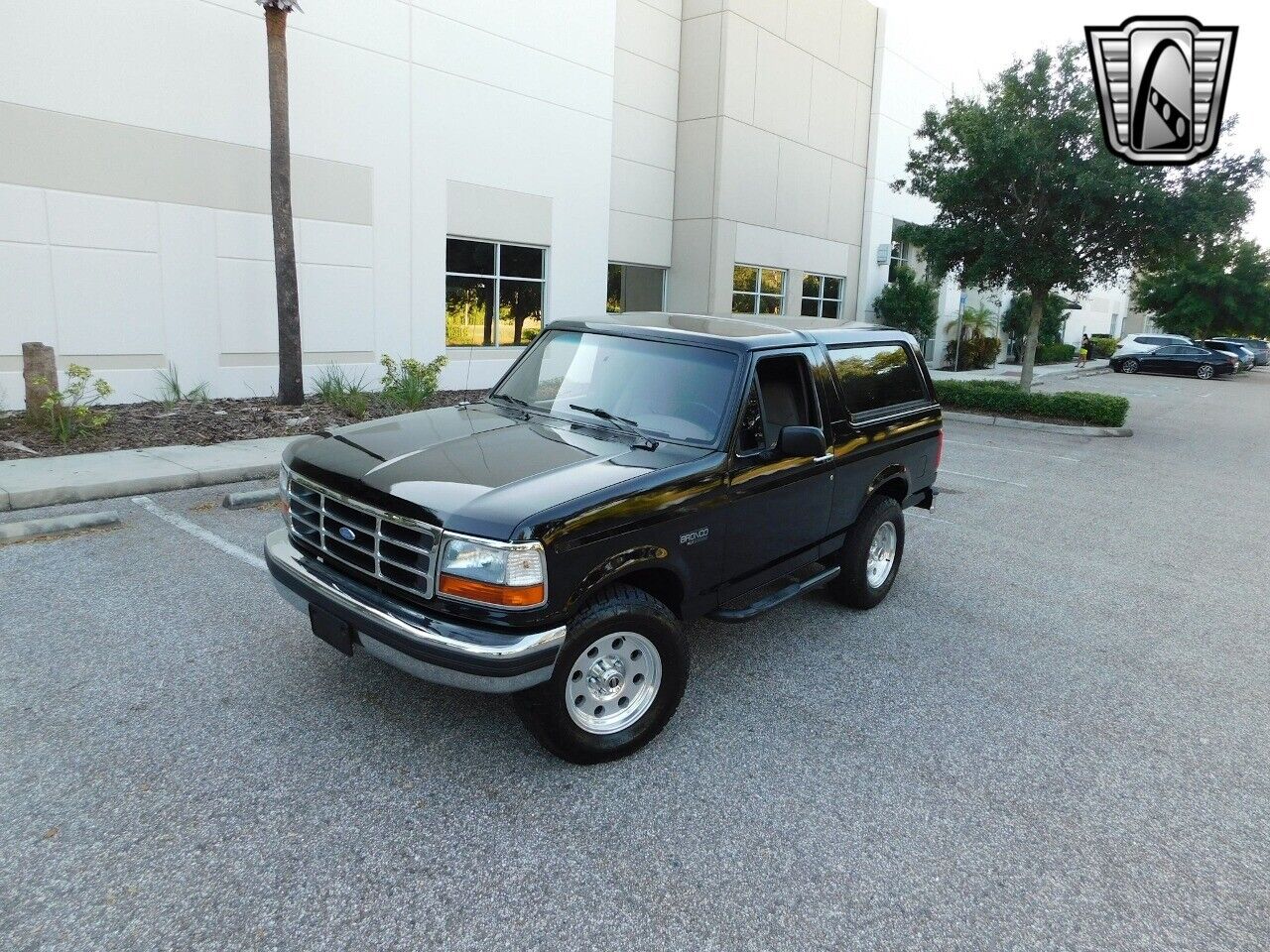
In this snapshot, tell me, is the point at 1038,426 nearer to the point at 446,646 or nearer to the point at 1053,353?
the point at 446,646

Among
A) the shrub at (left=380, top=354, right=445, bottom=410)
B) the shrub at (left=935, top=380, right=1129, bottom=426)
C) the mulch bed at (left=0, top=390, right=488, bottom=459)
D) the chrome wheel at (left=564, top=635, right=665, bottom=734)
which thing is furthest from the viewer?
the shrub at (left=935, top=380, right=1129, bottom=426)

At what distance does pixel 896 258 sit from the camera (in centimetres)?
2862

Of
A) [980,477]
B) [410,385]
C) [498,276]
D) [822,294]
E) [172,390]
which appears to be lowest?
[980,477]

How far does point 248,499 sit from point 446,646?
5.30m

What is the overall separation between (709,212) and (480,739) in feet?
61.4

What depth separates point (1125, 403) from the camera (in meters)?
16.2

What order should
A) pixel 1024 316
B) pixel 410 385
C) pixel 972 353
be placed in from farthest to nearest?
pixel 1024 316, pixel 972 353, pixel 410 385

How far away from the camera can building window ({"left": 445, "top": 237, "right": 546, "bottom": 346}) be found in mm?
15429

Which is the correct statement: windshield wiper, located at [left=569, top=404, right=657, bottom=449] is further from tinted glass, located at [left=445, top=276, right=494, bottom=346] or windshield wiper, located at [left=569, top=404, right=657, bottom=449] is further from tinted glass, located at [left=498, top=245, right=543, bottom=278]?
tinted glass, located at [left=498, top=245, right=543, bottom=278]

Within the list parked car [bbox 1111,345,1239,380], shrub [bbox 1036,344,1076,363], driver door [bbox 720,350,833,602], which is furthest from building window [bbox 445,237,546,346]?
parked car [bbox 1111,345,1239,380]

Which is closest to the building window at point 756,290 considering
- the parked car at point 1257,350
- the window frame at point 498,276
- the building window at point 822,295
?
the building window at point 822,295

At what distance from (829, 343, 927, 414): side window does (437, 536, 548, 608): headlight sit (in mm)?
2724

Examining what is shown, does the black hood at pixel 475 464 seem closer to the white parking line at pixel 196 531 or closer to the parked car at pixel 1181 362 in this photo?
the white parking line at pixel 196 531

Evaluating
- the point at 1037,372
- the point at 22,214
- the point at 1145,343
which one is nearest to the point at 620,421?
the point at 22,214
